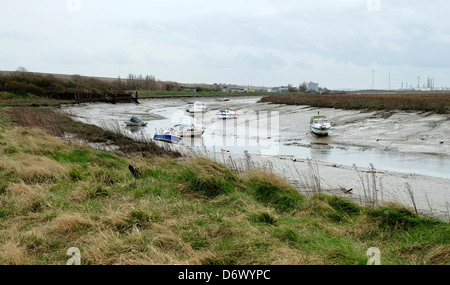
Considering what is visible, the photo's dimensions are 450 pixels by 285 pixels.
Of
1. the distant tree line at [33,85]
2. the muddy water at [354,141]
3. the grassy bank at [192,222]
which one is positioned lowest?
Answer: the muddy water at [354,141]

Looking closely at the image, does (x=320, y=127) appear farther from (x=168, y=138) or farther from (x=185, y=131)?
(x=168, y=138)

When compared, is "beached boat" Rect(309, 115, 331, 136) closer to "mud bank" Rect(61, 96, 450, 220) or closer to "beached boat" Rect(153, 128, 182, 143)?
"mud bank" Rect(61, 96, 450, 220)

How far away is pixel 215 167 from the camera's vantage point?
37.8 feet

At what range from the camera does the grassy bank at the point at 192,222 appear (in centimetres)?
Result: 600

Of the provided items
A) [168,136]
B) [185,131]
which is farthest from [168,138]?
[185,131]

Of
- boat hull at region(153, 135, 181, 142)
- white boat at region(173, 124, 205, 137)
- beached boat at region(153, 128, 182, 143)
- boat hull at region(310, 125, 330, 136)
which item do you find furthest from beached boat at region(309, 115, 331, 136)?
boat hull at region(153, 135, 181, 142)

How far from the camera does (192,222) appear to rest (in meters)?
7.42

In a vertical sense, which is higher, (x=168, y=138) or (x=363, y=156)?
(x=168, y=138)

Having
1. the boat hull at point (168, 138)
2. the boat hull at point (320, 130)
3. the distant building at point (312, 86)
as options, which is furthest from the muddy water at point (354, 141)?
the distant building at point (312, 86)

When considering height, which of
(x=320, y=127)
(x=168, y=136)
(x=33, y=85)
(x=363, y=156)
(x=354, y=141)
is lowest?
(x=363, y=156)

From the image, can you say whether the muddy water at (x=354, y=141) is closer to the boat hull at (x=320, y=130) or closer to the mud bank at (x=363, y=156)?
the mud bank at (x=363, y=156)

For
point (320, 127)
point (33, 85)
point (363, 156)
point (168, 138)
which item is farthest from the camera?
point (33, 85)
